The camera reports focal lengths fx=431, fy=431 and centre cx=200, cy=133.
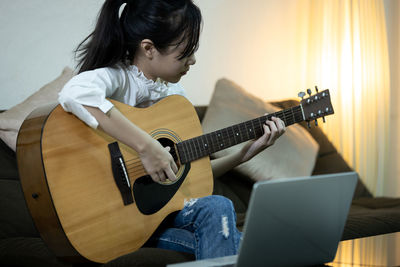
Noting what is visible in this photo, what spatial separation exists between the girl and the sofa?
0.38 feet

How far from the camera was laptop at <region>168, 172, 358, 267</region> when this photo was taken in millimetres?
700

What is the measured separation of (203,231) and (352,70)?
1877 mm

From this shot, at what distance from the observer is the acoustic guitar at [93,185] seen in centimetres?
100

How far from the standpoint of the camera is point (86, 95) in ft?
3.54

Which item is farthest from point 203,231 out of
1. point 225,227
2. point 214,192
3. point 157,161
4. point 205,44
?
point 205,44

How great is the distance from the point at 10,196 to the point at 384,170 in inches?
85.9

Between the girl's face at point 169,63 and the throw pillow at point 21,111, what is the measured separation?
656 millimetres

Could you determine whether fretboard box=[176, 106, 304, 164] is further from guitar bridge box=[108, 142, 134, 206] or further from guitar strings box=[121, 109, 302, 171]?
guitar bridge box=[108, 142, 134, 206]

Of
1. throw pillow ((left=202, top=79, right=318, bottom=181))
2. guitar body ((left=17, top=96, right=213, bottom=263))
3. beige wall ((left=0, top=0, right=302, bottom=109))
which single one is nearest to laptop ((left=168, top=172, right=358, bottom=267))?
guitar body ((left=17, top=96, right=213, bottom=263))

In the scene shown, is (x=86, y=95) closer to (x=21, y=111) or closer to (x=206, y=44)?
(x=21, y=111)

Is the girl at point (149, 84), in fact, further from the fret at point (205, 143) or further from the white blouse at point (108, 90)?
the fret at point (205, 143)

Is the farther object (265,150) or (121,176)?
(265,150)

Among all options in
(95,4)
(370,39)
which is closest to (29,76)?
(95,4)

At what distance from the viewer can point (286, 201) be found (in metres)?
0.72
